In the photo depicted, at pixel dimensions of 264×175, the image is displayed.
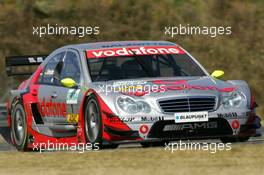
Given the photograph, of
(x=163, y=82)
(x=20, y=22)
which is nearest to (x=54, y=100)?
(x=163, y=82)

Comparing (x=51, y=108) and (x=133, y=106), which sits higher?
(x=133, y=106)

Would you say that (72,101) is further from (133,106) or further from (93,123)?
(133,106)

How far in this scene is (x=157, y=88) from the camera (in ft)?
41.2

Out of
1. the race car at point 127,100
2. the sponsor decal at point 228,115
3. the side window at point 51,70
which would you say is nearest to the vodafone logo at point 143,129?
the race car at point 127,100

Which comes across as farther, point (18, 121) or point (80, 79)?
point (18, 121)

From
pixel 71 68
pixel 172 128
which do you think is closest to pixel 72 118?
pixel 71 68

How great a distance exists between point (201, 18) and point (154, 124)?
16406 mm

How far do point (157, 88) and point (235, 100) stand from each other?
101 centimetres

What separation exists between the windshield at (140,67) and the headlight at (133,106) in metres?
0.95

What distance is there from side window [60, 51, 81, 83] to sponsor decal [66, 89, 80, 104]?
0.58ft

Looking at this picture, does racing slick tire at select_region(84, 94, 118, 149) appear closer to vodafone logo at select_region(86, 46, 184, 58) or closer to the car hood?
the car hood

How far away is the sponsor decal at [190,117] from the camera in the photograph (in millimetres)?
12320

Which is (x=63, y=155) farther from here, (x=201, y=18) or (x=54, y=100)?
(x=201, y=18)

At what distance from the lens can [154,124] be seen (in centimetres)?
1226
